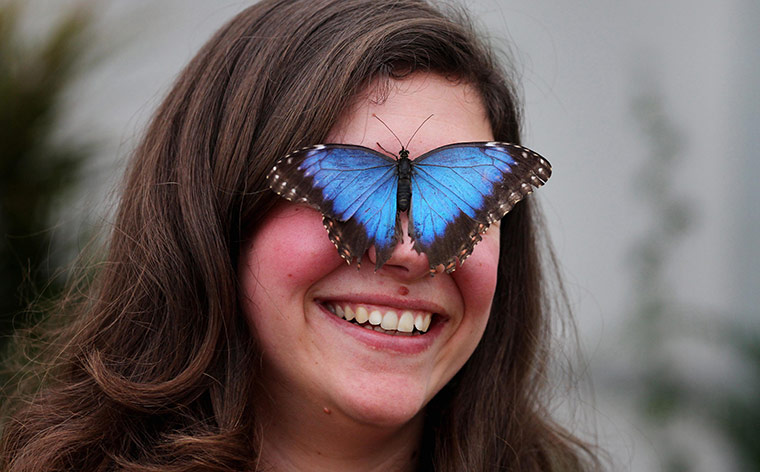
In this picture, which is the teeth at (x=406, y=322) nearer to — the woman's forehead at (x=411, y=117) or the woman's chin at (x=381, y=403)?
the woman's chin at (x=381, y=403)

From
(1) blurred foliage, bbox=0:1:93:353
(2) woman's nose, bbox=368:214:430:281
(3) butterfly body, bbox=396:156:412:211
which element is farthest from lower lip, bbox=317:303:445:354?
(1) blurred foliage, bbox=0:1:93:353

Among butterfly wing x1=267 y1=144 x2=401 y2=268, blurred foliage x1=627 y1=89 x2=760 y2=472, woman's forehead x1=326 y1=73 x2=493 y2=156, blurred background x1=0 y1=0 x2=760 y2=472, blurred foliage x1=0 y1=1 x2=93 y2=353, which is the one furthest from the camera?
blurred foliage x1=627 y1=89 x2=760 y2=472

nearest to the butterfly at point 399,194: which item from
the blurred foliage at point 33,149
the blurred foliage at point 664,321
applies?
the blurred foliage at point 33,149

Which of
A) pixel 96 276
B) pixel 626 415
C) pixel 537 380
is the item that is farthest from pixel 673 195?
pixel 96 276

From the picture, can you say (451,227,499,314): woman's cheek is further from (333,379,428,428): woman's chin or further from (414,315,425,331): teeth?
(333,379,428,428): woman's chin

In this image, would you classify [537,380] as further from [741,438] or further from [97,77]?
[97,77]

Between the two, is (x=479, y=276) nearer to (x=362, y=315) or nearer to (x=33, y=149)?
(x=362, y=315)

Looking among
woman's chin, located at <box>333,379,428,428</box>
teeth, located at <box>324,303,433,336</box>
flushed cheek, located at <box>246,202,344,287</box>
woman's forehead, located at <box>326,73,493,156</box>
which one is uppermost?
woman's forehead, located at <box>326,73,493,156</box>
